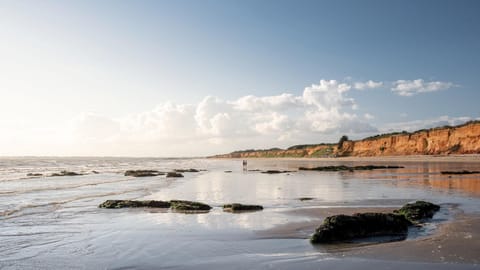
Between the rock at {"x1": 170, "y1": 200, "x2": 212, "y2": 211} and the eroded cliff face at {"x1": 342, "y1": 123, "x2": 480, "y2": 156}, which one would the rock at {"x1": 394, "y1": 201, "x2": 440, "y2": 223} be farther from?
the eroded cliff face at {"x1": 342, "y1": 123, "x2": 480, "y2": 156}

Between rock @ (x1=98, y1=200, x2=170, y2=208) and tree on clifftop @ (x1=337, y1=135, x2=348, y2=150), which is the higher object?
tree on clifftop @ (x1=337, y1=135, x2=348, y2=150)

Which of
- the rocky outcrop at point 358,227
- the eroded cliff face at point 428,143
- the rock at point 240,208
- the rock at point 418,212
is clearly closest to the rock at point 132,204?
the rock at point 240,208

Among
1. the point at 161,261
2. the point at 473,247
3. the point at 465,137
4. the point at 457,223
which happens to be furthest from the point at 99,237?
the point at 465,137

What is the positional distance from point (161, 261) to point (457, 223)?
330 inches

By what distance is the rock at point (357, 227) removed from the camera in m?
9.24

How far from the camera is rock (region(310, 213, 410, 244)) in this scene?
30.3 feet

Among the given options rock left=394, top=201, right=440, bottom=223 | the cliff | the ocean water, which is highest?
the cliff

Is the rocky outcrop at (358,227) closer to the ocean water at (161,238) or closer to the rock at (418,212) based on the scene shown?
the ocean water at (161,238)

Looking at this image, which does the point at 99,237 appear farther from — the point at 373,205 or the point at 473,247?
the point at 373,205

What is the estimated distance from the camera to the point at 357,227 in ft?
31.5

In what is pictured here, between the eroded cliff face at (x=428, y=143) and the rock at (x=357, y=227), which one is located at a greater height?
the eroded cliff face at (x=428, y=143)

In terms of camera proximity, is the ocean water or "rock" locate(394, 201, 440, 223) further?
"rock" locate(394, 201, 440, 223)

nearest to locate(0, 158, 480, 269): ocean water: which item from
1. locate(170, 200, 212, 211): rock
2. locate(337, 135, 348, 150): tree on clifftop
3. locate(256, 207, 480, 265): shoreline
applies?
locate(256, 207, 480, 265): shoreline

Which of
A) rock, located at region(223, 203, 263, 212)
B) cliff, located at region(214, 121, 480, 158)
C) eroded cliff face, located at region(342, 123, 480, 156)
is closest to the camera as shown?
rock, located at region(223, 203, 263, 212)
